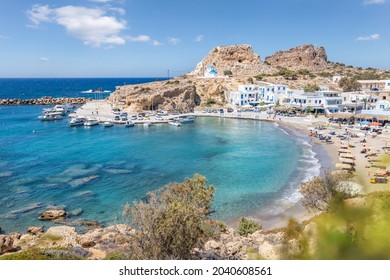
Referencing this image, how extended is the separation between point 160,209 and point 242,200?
13.1 m

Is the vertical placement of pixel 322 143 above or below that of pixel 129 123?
below

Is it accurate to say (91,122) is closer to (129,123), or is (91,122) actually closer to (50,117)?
(129,123)

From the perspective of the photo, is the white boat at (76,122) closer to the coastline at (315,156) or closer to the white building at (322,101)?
the coastline at (315,156)

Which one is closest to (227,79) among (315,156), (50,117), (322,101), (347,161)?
(322,101)

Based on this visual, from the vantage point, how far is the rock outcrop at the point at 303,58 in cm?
10282

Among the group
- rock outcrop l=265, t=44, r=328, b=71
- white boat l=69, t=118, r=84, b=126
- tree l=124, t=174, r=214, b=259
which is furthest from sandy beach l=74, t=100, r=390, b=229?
rock outcrop l=265, t=44, r=328, b=71

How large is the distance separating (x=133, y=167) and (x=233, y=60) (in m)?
77.8

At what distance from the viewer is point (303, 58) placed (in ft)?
346

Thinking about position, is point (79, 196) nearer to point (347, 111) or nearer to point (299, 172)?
point (299, 172)

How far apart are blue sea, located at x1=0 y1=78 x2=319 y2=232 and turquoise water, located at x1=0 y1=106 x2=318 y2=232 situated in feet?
0.21

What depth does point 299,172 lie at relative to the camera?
84.3 feet

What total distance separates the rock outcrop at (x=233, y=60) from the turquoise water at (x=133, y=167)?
47.5 meters

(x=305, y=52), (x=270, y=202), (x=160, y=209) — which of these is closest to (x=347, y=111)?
(x=270, y=202)

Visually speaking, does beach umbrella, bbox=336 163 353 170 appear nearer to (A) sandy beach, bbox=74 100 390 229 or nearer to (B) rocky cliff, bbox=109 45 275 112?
(A) sandy beach, bbox=74 100 390 229
